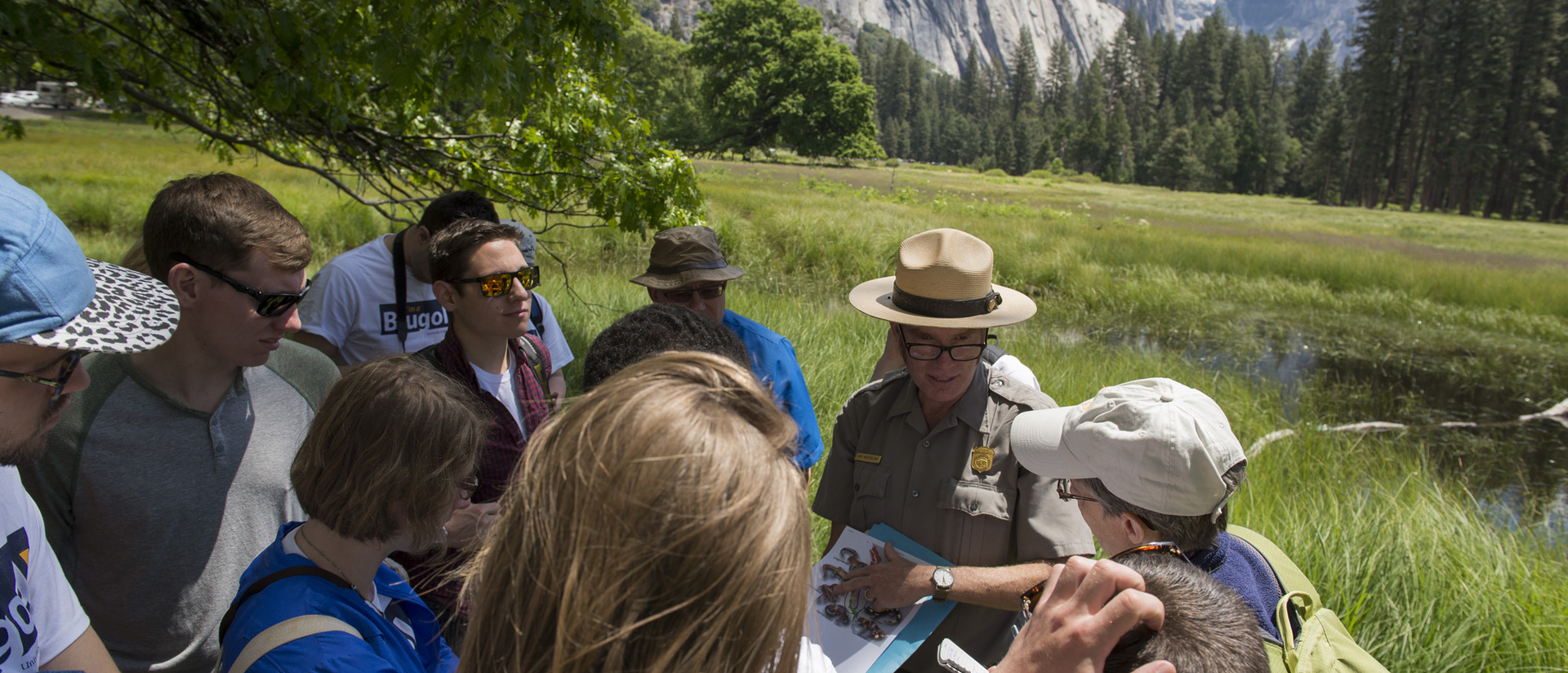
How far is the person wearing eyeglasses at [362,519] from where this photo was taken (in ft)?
4.10

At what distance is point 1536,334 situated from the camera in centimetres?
1261

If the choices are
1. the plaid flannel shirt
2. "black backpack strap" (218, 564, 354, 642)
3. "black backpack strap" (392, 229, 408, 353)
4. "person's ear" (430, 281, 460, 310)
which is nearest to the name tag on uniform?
the plaid flannel shirt

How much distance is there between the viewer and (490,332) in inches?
101

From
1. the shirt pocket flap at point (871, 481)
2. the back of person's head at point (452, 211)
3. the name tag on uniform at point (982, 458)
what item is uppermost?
the back of person's head at point (452, 211)

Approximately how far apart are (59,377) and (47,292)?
0.58 ft

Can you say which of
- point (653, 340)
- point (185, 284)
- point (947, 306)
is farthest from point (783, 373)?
point (185, 284)

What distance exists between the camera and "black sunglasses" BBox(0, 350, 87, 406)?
1123mm

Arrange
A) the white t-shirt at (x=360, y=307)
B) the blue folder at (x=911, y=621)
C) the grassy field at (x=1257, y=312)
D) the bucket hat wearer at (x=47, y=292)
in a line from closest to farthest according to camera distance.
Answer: the bucket hat wearer at (x=47, y=292)
the blue folder at (x=911, y=621)
the white t-shirt at (x=360, y=307)
the grassy field at (x=1257, y=312)

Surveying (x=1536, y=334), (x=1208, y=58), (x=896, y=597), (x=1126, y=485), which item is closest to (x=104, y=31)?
(x=896, y=597)

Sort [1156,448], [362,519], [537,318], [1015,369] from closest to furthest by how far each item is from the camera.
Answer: [362,519] < [1156,448] < [1015,369] < [537,318]

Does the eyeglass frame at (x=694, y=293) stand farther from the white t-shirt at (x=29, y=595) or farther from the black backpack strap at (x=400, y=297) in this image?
the white t-shirt at (x=29, y=595)

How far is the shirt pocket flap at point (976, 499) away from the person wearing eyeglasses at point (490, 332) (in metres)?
1.27

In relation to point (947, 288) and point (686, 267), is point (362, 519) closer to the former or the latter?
point (947, 288)

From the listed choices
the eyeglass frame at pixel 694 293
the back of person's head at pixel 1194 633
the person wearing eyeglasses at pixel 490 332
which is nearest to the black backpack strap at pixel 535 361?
the person wearing eyeglasses at pixel 490 332
